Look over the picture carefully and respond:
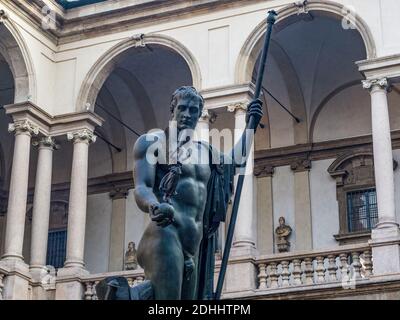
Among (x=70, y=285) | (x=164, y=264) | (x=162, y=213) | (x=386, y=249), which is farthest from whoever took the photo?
(x=70, y=285)

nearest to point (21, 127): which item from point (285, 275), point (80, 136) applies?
point (80, 136)

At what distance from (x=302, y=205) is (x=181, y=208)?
17.0 m

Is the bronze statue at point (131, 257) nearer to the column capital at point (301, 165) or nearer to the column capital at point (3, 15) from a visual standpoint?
the column capital at point (301, 165)

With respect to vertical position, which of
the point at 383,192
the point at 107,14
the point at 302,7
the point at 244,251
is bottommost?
the point at 244,251

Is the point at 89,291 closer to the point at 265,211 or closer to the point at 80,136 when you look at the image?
the point at 80,136

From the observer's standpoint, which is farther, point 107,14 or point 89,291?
point 107,14

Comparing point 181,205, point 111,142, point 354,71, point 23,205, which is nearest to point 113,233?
point 111,142

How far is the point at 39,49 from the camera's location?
22.4 m

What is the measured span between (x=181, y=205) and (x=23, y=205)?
14.8 m

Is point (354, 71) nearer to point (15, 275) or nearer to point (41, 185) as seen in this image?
point (41, 185)

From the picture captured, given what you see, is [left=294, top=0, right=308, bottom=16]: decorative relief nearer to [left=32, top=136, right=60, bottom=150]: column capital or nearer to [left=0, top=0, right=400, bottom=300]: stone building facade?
[left=0, top=0, right=400, bottom=300]: stone building facade

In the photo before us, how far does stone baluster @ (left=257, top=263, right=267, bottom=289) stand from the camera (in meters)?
19.0

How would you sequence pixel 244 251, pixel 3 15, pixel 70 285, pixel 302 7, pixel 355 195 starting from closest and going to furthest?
pixel 244 251 → pixel 70 285 → pixel 302 7 → pixel 3 15 → pixel 355 195

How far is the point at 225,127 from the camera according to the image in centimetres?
2455
